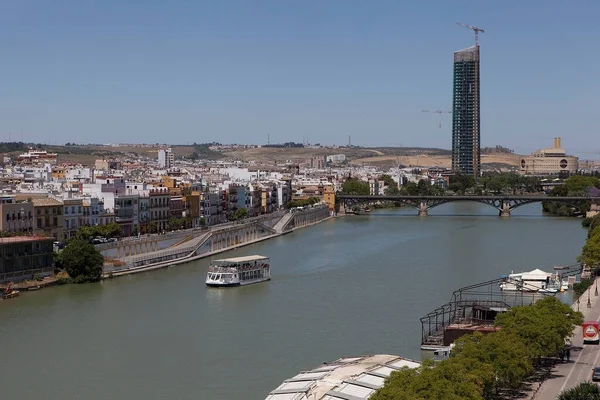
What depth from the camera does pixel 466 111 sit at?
161ft

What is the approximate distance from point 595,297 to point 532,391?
390 centimetres

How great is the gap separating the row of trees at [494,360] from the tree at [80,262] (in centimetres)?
561

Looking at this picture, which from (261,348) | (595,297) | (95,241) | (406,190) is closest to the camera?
(261,348)

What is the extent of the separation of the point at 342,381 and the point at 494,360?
2.95ft

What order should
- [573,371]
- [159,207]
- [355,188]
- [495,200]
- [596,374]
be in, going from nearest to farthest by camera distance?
[596,374]
[573,371]
[159,207]
[495,200]
[355,188]

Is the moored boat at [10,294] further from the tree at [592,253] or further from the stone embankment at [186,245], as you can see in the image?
the tree at [592,253]

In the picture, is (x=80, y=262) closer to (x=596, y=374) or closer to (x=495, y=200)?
(x=596, y=374)

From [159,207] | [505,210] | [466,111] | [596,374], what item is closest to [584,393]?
[596,374]

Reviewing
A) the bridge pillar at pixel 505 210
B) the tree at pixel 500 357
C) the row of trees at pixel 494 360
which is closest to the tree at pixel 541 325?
the row of trees at pixel 494 360

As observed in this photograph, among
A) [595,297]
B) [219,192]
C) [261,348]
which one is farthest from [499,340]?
[219,192]

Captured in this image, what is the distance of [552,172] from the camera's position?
57.2 metres

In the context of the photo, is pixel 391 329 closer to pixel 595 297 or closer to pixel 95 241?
pixel 595 297

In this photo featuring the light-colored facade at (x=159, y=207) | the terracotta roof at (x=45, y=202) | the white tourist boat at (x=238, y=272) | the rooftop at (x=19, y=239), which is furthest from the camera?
the light-colored facade at (x=159, y=207)

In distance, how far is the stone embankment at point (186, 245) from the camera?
41.0 feet
